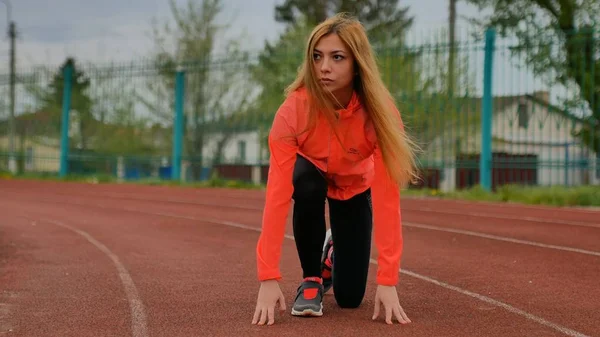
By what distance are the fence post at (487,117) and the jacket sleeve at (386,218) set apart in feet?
34.9

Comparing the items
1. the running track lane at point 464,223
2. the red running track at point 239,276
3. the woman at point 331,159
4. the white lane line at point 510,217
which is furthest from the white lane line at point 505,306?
the white lane line at point 510,217

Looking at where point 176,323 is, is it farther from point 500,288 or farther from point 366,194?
point 500,288

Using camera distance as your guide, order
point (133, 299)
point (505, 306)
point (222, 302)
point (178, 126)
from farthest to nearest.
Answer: point (178, 126), point (133, 299), point (222, 302), point (505, 306)

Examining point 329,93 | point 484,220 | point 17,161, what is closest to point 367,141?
point 329,93

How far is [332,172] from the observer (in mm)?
4199

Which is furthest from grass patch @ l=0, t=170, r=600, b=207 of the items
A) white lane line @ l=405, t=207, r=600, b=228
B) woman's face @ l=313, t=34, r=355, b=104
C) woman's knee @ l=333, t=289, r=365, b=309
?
woman's face @ l=313, t=34, r=355, b=104

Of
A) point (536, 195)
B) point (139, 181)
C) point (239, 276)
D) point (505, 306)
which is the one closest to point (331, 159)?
point (505, 306)

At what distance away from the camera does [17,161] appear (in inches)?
952

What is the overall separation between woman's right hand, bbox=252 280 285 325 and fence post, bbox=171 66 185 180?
15.2 m

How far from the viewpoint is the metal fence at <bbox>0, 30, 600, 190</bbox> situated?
13.9 metres

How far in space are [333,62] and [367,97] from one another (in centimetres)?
25

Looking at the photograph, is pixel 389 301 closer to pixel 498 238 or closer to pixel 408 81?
pixel 498 238

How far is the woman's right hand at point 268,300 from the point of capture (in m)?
3.80

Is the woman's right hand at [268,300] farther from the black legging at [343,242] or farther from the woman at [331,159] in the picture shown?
the black legging at [343,242]
